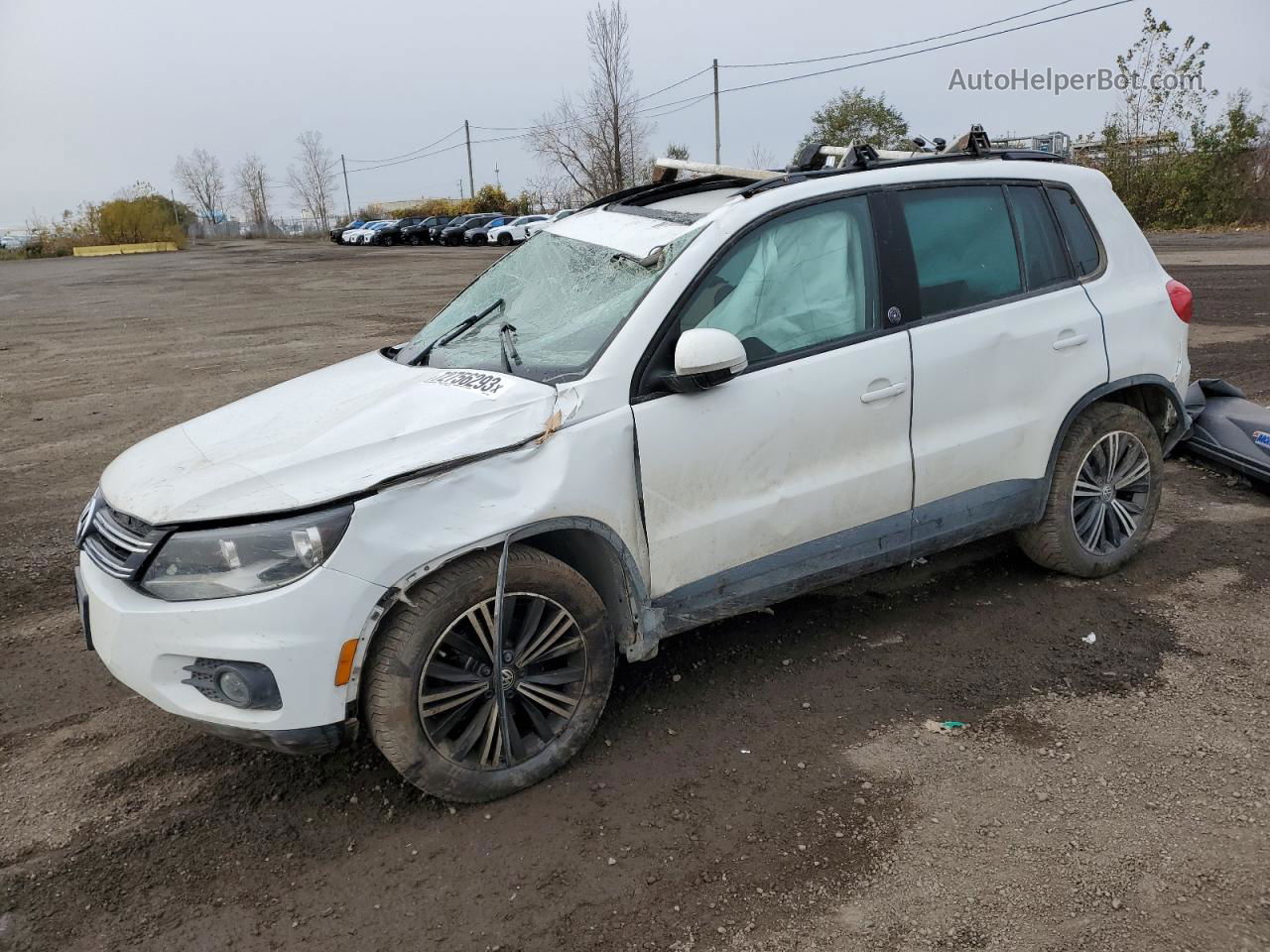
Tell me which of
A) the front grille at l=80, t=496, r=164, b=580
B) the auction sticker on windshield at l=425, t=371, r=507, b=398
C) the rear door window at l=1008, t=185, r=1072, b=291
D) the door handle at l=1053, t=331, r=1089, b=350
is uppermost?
the rear door window at l=1008, t=185, r=1072, b=291

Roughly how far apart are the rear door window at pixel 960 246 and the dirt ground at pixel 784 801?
1401mm

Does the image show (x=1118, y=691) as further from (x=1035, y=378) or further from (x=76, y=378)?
(x=76, y=378)

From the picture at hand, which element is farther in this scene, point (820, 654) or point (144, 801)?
point (820, 654)

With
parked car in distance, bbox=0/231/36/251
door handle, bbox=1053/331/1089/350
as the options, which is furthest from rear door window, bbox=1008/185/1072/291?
parked car in distance, bbox=0/231/36/251

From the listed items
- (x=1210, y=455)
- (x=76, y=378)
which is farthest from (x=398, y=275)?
(x=1210, y=455)

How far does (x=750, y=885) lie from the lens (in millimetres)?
2711

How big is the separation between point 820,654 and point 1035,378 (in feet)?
4.76

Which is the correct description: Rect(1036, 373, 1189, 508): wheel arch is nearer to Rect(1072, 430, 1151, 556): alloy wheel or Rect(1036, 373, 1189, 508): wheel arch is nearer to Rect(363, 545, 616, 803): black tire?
Rect(1072, 430, 1151, 556): alloy wheel

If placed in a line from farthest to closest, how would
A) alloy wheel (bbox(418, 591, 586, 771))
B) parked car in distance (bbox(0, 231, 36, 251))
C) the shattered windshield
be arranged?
1. parked car in distance (bbox(0, 231, 36, 251))
2. the shattered windshield
3. alloy wheel (bbox(418, 591, 586, 771))

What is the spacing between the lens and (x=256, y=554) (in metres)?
2.74

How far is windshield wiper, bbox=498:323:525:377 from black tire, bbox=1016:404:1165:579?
94.4 inches

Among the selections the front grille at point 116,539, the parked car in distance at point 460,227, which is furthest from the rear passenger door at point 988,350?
the parked car in distance at point 460,227

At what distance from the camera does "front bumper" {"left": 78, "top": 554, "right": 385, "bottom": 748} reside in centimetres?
271

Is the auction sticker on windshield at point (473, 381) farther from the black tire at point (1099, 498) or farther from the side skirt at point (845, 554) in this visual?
the black tire at point (1099, 498)
